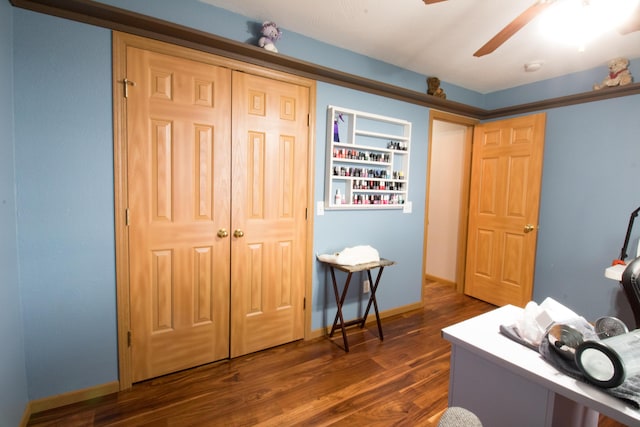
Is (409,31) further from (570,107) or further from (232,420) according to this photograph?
(232,420)

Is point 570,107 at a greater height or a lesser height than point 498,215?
greater

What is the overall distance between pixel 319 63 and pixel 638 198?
120 inches

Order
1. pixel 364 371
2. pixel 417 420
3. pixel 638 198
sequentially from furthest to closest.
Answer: pixel 638 198 → pixel 364 371 → pixel 417 420

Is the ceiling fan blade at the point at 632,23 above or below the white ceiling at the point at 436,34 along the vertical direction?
below

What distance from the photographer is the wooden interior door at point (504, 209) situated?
3.27 metres

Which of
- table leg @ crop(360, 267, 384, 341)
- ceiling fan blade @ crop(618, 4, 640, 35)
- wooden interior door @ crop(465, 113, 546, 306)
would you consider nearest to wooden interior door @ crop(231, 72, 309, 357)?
table leg @ crop(360, 267, 384, 341)

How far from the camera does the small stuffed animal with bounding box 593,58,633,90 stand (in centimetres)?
268

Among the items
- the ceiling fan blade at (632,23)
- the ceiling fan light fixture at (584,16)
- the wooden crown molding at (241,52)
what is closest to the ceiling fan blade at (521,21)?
the ceiling fan light fixture at (584,16)

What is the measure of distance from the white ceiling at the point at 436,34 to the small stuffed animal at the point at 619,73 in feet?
0.19

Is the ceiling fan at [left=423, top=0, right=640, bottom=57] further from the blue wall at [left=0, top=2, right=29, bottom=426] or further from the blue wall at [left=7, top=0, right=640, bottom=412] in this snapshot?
the blue wall at [left=0, top=2, right=29, bottom=426]

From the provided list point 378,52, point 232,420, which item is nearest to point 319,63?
point 378,52

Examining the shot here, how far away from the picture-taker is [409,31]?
235 cm

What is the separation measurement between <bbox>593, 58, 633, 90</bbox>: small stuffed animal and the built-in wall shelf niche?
5.87 ft

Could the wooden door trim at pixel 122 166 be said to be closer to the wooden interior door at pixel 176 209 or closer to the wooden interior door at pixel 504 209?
the wooden interior door at pixel 176 209
